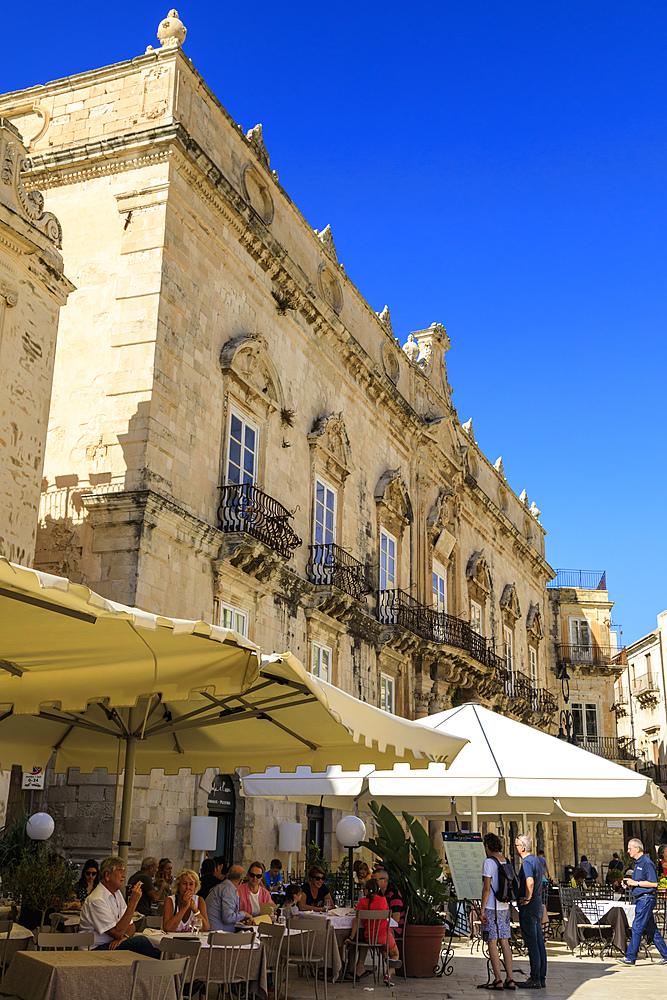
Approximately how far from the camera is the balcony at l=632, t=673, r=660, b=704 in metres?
45.8

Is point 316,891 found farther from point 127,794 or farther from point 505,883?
point 127,794

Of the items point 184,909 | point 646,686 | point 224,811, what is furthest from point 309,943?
point 646,686

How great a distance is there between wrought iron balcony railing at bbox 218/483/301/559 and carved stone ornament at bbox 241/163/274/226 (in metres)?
5.49

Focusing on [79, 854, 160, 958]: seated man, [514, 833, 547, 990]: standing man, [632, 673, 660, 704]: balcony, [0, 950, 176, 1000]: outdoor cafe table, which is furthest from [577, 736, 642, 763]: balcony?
[0, 950, 176, 1000]: outdoor cafe table

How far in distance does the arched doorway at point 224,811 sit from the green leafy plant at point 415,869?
14.5 feet

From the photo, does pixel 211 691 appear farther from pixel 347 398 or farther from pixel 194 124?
pixel 347 398

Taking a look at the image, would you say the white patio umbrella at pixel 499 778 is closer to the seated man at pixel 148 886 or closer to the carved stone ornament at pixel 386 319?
the seated man at pixel 148 886

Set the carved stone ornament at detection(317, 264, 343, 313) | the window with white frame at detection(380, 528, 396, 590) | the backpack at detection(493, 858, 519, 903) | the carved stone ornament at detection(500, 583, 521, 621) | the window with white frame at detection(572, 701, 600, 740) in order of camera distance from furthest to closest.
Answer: the window with white frame at detection(572, 701, 600, 740)
the carved stone ornament at detection(500, 583, 521, 621)
the window with white frame at detection(380, 528, 396, 590)
the carved stone ornament at detection(317, 264, 343, 313)
the backpack at detection(493, 858, 519, 903)

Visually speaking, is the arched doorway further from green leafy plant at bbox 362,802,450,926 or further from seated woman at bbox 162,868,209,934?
seated woman at bbox 162,868,209,934

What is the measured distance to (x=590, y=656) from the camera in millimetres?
44688

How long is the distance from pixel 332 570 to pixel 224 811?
5079 millimetres

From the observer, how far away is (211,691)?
6.53 metres

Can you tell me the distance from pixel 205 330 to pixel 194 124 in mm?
3448

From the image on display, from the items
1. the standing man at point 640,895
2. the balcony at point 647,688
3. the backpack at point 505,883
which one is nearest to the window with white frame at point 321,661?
the standing man at point 640,895
